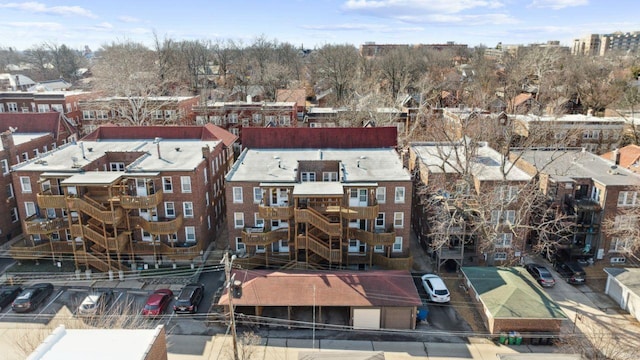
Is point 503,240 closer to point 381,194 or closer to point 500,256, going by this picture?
point 500,256

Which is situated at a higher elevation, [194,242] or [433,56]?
[433,56]

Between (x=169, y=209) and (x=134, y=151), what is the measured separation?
7.61 metres

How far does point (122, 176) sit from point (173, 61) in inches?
3411

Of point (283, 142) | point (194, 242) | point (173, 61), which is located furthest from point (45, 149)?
point (173, 61)

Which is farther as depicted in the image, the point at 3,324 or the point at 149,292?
the point at 149,292

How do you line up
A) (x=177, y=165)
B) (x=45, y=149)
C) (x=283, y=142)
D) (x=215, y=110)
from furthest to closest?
1. (x=215, y=110)
2. (x=45, y=149)
3. (x=283, y=142)
4. (x=177, y=165)

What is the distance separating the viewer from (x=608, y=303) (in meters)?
32.3

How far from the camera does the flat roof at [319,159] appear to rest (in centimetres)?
3472

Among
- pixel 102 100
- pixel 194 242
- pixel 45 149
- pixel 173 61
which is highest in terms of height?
pixel 173 61

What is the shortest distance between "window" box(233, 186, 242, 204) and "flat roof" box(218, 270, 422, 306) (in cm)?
632

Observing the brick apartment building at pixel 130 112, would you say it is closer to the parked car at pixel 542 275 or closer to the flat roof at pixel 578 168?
the flat roof at pixel 578 168

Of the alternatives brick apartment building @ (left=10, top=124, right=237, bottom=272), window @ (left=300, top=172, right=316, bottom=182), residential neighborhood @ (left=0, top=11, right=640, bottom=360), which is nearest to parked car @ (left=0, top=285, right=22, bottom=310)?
residential neighborhood @ (left=0, top=11, right=640, bottom=360)

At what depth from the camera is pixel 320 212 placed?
1323 inches

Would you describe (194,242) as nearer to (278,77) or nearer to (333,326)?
(333,326)
